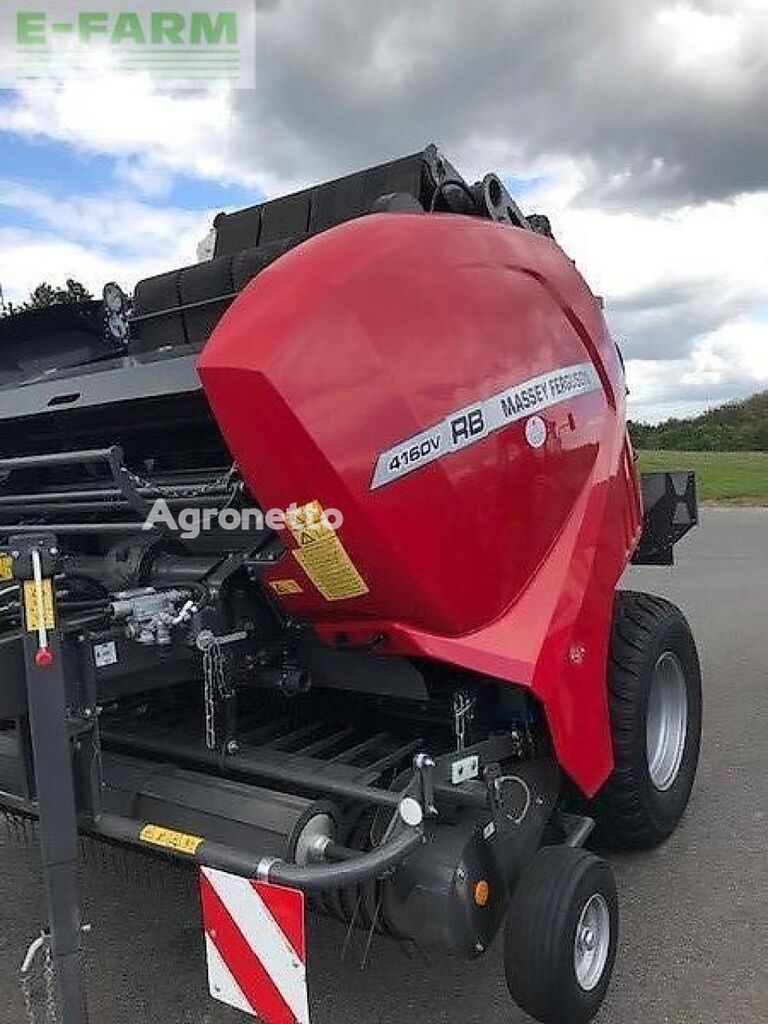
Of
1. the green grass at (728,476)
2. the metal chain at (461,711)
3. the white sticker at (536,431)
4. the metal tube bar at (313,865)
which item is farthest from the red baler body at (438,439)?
the green grass at (728,476)

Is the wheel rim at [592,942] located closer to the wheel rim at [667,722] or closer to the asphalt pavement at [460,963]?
the asphalt pavement at [460,963]

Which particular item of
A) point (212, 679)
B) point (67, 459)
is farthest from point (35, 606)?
point (212, 679)

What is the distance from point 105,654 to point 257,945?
2.53 feet

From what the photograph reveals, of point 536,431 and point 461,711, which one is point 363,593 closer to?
point 461,711

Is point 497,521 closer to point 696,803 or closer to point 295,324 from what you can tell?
point 295,324

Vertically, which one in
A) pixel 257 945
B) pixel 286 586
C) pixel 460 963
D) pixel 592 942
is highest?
pixel 286 586

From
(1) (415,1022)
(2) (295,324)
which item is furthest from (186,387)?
(1) (415,1022)

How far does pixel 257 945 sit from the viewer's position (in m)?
2.39

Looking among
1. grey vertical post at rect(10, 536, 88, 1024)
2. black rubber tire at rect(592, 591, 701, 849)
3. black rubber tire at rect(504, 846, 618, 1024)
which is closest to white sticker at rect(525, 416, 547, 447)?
black rubber tire at rect(592, 591, 701, 849)

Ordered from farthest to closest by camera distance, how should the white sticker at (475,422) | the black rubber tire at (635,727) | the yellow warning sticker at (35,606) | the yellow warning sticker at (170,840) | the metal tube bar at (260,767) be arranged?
1. the black rubber tire at (635,727)
2. the metal tube bar at (260,767)
3. the white sticker at (475,422)
4. the yellow warning sticker at (170,840)
5. the yellow warning sticker at (35,606)

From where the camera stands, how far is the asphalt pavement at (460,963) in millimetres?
2945

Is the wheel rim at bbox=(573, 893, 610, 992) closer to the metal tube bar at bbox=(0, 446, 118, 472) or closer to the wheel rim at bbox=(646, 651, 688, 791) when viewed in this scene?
the wheel rim at bbox=(646, 651, 688, 791)

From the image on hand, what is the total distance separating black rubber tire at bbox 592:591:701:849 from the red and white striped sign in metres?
1.64

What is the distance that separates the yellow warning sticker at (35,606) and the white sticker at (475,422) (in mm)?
799
